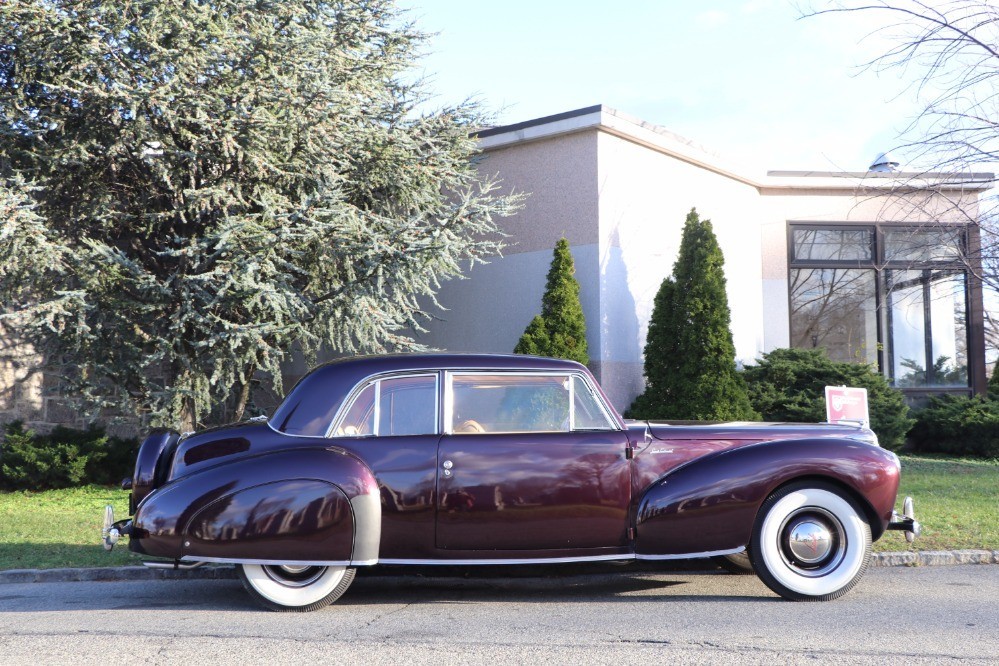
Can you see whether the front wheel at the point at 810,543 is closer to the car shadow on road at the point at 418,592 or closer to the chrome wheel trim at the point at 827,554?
the chrome wheel trim at the point at 827,554

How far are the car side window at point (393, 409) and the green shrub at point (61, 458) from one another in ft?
28.1

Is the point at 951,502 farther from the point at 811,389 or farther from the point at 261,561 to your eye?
the point at 261,561

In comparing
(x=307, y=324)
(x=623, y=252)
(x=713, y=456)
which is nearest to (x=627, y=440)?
(x=713, y=456)

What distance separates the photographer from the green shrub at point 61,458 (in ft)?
41.2

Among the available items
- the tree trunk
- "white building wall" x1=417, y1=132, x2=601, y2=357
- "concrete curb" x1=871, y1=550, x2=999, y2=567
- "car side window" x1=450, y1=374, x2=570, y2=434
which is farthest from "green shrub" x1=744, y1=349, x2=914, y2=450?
"car side window" x1=450, y1=374, x2=570, y2=434

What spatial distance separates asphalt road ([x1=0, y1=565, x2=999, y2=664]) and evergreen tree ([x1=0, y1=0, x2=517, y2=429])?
4.99 m

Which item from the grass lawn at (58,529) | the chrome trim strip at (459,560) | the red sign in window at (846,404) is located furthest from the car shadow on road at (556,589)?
the red sign in window at (846,404)

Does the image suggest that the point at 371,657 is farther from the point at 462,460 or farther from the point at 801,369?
the point at 801,369

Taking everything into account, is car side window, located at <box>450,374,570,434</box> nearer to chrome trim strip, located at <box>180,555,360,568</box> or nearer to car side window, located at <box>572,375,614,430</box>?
car side window, located at <box>572,375,614,430</box>

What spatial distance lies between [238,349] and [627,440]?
22.8 ft

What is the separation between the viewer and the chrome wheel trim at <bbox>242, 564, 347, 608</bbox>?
218 inches

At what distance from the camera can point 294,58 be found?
35.7 ft

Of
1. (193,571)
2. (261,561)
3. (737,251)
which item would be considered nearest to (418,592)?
(261,561)

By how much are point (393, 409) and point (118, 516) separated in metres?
5.82
